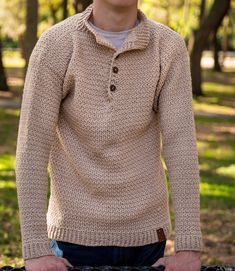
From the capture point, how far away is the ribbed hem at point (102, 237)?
2570mm

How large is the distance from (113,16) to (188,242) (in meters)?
0.76

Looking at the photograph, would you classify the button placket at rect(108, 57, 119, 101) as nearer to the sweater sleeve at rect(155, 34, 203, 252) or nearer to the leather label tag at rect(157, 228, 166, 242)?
the sweater sleeve at rect(155, 34, 203, 252)

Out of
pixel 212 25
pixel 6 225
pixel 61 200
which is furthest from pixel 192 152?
pixel 212 25

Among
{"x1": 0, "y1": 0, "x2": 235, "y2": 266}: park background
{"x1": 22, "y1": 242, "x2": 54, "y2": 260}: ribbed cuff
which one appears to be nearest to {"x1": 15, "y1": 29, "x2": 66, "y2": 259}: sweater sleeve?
{"x1": 22, "y1": 242, "x2": 54, "y2": 260}: ribbed cuff

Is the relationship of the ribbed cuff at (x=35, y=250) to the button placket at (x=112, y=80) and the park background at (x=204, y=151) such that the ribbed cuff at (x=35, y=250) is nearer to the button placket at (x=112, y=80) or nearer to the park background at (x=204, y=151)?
the button placket at (x=112, y=80)

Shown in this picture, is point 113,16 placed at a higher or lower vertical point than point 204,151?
→ higher

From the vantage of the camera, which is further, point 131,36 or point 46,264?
point 131,36

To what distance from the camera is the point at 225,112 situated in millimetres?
20938

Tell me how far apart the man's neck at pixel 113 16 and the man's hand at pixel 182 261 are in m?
0.76

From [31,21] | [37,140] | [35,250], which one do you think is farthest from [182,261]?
[31,21]

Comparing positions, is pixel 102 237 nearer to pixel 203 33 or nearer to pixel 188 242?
pixel 188 242

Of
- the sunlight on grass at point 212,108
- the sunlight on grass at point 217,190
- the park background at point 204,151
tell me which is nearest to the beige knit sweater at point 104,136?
the park background at point 204,151

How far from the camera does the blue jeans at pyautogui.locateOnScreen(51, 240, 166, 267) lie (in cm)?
259

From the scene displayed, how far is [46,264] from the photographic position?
2295 millimetres
